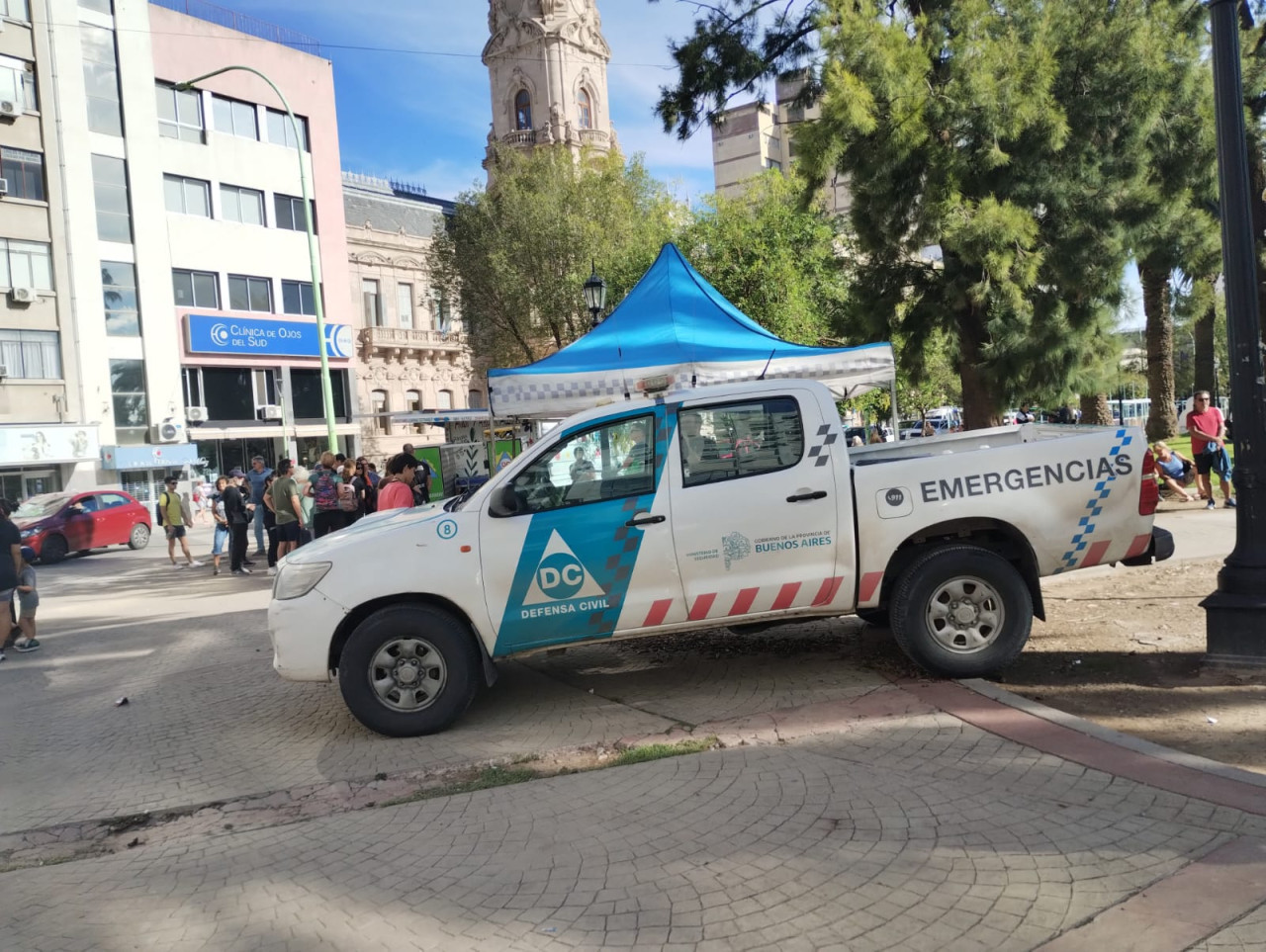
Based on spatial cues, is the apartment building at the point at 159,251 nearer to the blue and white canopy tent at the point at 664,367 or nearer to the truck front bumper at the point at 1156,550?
the blue and white canopy tent at the point at 664,367

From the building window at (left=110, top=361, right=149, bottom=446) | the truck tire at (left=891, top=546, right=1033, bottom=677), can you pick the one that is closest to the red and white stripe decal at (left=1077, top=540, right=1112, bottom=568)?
the truck tire at (left=891, top=546, right=1033, bottom=677)

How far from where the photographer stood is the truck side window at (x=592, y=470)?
225 inches

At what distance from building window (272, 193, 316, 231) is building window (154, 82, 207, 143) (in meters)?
3.27

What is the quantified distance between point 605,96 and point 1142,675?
51173 millimetres

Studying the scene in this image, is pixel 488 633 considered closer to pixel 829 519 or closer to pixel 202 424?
pixel 829 519

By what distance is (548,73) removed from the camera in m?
49.2

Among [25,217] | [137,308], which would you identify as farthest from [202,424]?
[25,217]

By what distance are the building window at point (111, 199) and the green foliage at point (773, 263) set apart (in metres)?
18.6

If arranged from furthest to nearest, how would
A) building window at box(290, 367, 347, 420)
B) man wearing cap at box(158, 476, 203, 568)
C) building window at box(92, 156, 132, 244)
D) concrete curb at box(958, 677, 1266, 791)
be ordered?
1. building window at box(290, 367, 347, 420)
2. building window at box(92, 156, 132, 244)
3. man wearing cap at box(158, 476, 203, 568)
4. concrete curb at box(958, 677, 1266, 791)

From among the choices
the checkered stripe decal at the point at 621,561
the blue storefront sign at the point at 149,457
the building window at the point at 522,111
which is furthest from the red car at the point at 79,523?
the building window at the point at 522,111

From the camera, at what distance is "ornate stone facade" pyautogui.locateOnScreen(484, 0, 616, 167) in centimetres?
4922

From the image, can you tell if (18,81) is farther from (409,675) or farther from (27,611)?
(409,675)

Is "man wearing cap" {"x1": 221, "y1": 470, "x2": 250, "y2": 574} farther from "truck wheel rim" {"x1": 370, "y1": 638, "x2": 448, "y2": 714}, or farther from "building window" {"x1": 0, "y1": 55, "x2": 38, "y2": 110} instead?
"building window" {"x1": 0, "y1": 55, "x2": 38, "y2": 110}

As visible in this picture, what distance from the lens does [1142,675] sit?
5.72 metres
